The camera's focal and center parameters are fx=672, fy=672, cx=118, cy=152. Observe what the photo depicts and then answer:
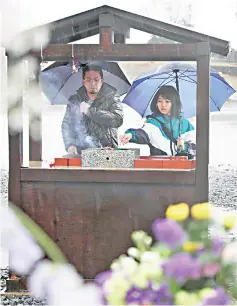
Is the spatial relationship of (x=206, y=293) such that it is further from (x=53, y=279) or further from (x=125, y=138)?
(x=125, y=138)

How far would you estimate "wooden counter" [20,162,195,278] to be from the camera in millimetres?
4238

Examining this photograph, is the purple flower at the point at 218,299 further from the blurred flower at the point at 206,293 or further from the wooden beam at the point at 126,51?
the wooden beam at the point at 126,51

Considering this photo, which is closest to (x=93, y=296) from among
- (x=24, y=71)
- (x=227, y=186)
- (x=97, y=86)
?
(x=24, y=71)

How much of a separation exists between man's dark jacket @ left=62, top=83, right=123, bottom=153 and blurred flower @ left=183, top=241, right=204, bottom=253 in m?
4.08

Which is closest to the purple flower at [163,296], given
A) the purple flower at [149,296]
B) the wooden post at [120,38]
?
the purple flower at [149,296]

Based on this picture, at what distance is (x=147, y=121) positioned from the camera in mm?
5293

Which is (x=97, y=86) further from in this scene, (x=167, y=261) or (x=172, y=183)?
(x=167, y=261)

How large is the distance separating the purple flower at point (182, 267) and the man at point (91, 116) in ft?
13.5

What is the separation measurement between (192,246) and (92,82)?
4.23 meters

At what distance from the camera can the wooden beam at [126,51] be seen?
416cm

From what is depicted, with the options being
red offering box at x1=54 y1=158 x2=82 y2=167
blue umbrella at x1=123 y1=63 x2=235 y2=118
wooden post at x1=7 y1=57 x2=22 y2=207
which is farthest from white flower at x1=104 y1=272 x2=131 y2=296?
blue umbrella at x1=123 y1=63 x2=235 y2=118

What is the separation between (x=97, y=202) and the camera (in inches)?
168

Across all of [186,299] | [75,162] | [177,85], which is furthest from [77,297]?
[177,85]

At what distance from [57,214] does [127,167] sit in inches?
21.5
